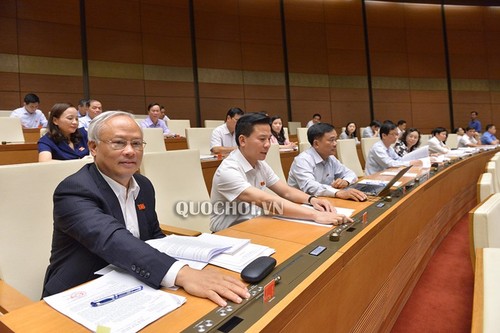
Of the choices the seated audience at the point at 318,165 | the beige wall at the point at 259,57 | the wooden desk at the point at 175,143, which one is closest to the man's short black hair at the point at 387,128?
the seated audience at the point at 318,165

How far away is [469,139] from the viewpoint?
23.2 feet

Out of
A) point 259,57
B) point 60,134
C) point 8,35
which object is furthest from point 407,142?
point 8,35

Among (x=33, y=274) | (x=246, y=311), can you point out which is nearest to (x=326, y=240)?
(x=246, y=311)

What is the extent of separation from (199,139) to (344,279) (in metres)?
3.39

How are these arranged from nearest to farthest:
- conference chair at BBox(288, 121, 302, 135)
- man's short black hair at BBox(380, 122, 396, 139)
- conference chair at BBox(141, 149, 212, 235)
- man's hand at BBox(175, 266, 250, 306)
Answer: man's hand at BBox(175, 266, 250, 306)
conference chair at BBox(141, 149, 212, 235)
man's short black hair at BBox(380, 122, 396, 139)
conference chair at BBox(288, 121, 302, 135)

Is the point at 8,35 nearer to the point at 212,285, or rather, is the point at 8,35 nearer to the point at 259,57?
the point at 259,57

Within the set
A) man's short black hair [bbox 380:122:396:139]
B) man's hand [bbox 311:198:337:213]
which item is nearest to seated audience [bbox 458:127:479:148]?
man's short black hair [bbox 380:122:396:139]

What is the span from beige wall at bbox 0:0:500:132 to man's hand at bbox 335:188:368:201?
18.5 feet

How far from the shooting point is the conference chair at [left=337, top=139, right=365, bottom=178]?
361 centimetres

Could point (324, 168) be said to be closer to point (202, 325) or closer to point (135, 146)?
point (135, 146)

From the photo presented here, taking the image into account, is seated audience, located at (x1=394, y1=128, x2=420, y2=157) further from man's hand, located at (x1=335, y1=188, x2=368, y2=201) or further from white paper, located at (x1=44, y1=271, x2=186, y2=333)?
white paper, located at (x1=44, y1=271, x2=186, y2=333)

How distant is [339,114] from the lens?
852cm

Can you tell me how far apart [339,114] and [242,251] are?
791 cm

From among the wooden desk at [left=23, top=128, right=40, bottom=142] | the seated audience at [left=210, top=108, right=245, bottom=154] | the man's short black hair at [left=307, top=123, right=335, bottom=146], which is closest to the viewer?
the man's short black hair at [left=307, top=123, right=335, bottom=146]
